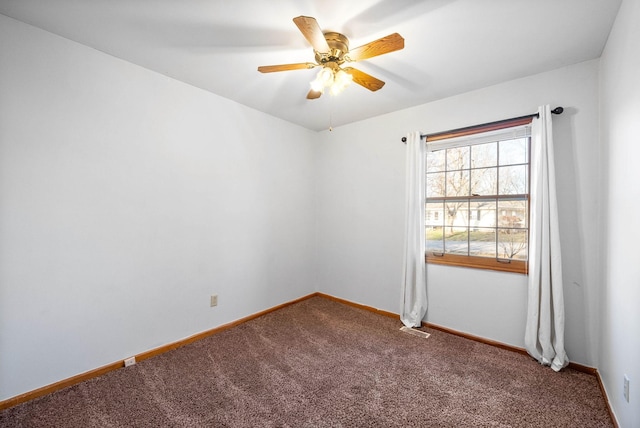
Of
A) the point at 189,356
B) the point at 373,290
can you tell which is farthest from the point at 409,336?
the point at 189,356

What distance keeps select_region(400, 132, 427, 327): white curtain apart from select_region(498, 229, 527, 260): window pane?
718 mm

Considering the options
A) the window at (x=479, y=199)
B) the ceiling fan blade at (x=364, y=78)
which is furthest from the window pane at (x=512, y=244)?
the ceiling fan blade at (x=364, y=78)

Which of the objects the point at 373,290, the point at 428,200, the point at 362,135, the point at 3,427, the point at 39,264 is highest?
the point at 362,135

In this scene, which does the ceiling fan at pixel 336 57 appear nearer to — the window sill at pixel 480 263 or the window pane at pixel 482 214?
the window pane at pixel 482 214

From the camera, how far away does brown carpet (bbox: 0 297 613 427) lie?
1.66m

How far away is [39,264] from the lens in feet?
6.03

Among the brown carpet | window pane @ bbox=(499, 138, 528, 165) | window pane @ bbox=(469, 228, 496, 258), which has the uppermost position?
window pane @ bbox=(499, 138, 528, 165)

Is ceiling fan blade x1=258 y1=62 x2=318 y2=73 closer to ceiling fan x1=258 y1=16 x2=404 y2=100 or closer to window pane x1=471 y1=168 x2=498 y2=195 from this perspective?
ceiling fan x1=258 y1=16 x2=404 y2=100

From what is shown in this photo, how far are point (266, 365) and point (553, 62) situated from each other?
3426 mm

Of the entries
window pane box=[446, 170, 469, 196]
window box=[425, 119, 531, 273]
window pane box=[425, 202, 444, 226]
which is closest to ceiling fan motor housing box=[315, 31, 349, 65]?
window box=[425, 119, 531, 273]

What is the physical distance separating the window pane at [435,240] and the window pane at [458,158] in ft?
2.25

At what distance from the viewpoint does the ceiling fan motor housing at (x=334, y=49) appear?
1.78 meters

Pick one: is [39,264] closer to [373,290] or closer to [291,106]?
[291,106]

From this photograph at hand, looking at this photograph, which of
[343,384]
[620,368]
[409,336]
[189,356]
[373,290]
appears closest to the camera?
[620,368]
